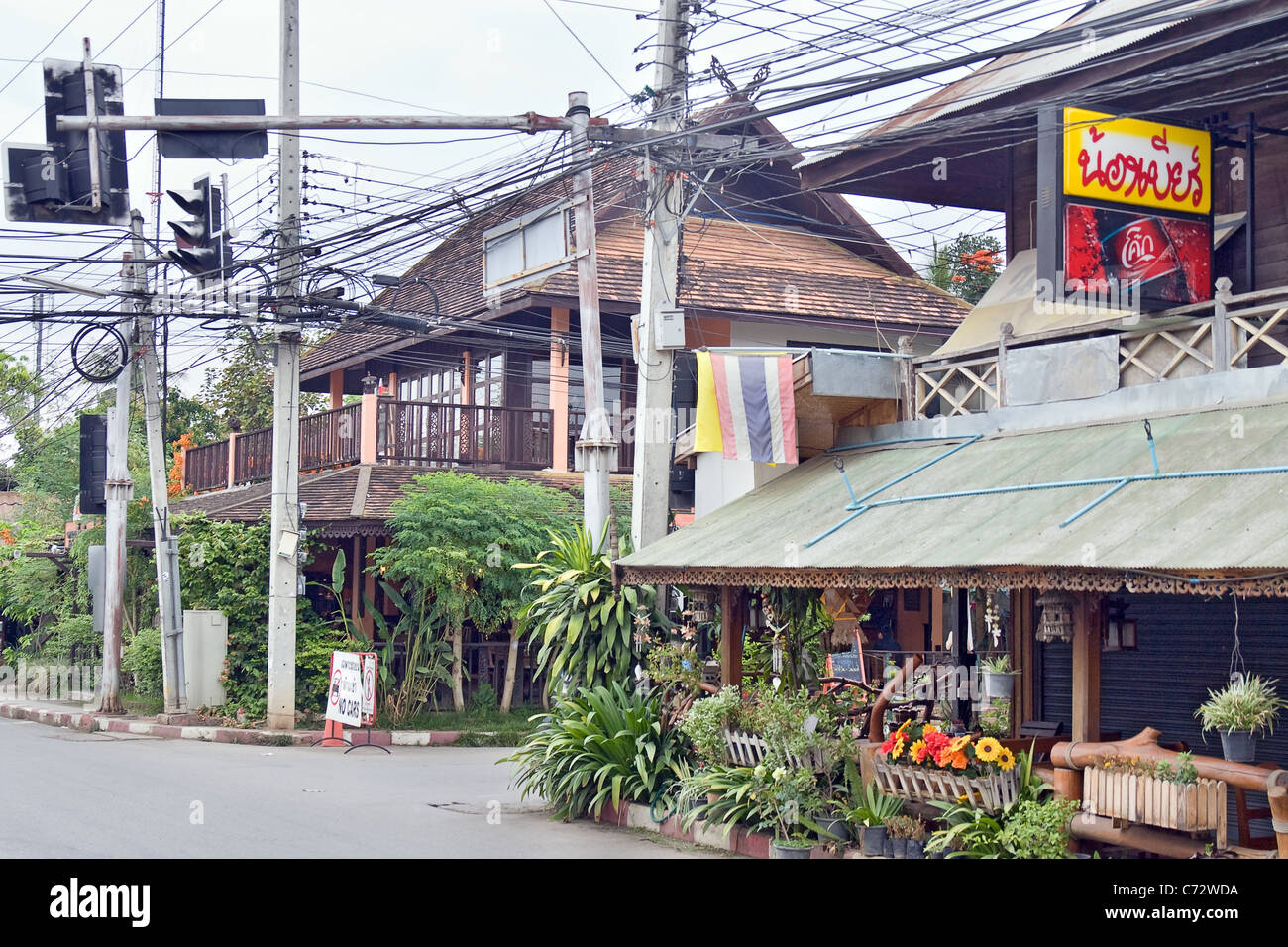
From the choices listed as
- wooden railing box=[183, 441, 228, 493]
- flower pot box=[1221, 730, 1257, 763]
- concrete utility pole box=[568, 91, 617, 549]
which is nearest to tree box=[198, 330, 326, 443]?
wooden railing box=[183, 441, 228, 493]

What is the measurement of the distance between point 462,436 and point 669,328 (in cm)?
1158

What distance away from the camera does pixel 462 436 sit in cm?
2459

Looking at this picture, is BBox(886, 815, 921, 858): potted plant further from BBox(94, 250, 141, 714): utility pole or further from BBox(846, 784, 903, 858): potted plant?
BBox(94, 250, 141, 714): utility pole

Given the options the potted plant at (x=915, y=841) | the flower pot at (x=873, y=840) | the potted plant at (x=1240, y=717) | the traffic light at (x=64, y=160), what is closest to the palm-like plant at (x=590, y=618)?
the flower pot at (x=873, y=840)

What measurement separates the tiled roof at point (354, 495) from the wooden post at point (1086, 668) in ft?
47.8

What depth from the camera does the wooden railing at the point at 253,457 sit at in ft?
91.4

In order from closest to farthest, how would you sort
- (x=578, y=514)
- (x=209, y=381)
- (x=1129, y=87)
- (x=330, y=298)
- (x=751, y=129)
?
(x=1129, y=87) → (x=330, y=298) → (x=578, y=514) → (x=751, y=129) → (x=209, y=381)

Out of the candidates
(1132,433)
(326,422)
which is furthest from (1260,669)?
(326,422)

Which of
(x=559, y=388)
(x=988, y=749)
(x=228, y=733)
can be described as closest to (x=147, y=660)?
(x=228, y=733)

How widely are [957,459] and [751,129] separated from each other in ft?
45.6

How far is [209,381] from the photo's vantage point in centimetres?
3931

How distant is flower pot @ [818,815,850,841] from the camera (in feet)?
35.5

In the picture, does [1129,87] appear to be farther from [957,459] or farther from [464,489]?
[464,489]

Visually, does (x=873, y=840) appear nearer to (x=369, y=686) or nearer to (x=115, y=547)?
(x=369, y=686)
